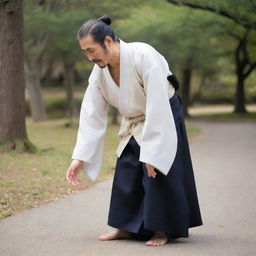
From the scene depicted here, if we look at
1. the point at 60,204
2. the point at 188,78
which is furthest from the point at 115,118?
the point at 60,204

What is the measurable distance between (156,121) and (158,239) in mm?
983

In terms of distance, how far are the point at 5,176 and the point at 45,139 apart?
273 inches

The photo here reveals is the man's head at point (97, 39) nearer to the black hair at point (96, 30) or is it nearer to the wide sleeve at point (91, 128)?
the black hair at point (96, 30)

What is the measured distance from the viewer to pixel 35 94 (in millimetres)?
25203

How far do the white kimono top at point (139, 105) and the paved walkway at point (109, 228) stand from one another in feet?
Result: 2.31

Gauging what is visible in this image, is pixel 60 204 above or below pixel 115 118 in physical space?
above

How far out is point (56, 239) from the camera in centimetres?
527

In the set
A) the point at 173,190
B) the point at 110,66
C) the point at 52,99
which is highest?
the point at 110,66

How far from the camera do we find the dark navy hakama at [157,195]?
4.85 meters

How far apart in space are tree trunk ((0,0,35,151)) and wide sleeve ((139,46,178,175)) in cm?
666

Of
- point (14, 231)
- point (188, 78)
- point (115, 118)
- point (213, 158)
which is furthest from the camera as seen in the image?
point (188, 78)

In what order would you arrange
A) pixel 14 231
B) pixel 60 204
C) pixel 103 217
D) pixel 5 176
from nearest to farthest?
pixel 14 231
pixel 103 217
pixel 60 204
pixel 5 176

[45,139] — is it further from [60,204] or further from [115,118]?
[60,204]

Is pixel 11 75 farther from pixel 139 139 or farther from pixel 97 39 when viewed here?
pixel 97 39
